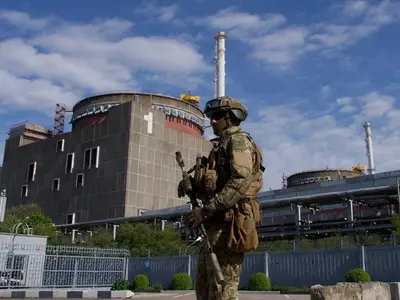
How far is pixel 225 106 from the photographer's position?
4.43m

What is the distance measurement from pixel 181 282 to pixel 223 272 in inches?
806

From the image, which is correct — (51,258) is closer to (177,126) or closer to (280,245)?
(280,245)

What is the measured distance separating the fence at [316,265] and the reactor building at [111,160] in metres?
30.3

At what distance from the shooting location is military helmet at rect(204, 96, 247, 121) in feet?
14.5

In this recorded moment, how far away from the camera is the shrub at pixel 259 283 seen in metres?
21.4

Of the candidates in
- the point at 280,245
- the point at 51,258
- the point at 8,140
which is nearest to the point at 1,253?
the point at 51,258

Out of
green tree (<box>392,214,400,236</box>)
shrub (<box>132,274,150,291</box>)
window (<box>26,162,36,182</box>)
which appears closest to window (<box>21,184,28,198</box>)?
A: window (<box>26,162,36,182</box>)

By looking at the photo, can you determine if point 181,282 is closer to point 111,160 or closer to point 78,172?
point 111,160

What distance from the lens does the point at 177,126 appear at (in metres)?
64.4

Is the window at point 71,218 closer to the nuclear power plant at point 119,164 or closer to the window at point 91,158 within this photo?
the nuclear power plant at point 119,164

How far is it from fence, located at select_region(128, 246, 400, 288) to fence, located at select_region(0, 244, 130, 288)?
4.05m

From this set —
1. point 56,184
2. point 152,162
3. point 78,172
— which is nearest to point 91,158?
point 78,172

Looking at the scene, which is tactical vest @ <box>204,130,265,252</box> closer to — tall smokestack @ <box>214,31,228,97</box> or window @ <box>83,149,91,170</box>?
tall smokestack @ <box>214,31,228,97</box>

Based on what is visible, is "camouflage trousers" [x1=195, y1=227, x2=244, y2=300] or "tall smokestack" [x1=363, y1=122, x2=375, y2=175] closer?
"camouflage trousers" [x1=195, y1=227, x2=244, y2=300]
